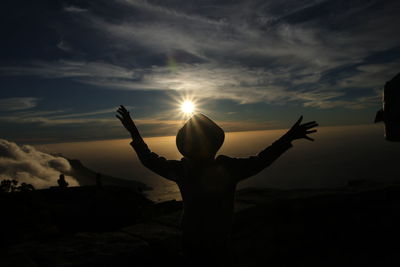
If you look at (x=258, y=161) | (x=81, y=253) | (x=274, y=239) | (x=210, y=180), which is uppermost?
(x=258, y=161)

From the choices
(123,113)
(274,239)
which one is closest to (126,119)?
Answer: (123,113)

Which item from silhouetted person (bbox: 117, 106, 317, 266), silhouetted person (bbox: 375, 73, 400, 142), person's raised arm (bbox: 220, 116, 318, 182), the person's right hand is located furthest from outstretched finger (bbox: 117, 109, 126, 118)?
silhouetted person (bbox: 375, 73, 400, 142)

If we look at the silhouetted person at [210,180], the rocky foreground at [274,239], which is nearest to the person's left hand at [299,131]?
the silhouetted person at [210,180]

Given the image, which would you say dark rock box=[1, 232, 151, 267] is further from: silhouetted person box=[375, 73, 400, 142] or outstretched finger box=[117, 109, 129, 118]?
silhouetted person box=[375, 73, 400, 142]

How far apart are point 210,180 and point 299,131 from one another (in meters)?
0.97

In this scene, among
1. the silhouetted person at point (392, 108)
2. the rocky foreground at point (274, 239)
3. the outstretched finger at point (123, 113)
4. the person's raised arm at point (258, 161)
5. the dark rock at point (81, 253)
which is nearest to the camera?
the person's raised arm at point (258, 161)

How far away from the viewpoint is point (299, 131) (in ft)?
8.34

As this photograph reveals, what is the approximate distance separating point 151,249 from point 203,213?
3.61 ft

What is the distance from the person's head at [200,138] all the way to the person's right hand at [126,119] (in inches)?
31.7

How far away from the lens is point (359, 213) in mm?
4004

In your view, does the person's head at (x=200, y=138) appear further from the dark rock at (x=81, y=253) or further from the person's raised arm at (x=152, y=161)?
the dark rock at (x=81, y=253)

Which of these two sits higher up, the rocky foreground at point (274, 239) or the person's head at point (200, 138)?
the person's head at point (200, 138)

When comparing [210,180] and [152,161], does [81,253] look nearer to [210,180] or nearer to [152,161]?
[152,161]

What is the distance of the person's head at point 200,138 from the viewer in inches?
97.7
